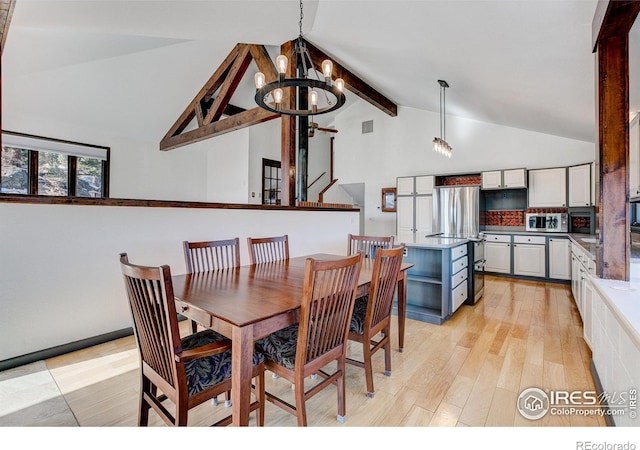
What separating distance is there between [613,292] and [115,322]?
3.64m

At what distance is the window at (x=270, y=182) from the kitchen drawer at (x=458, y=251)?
14.5 ft

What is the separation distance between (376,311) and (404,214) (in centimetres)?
483

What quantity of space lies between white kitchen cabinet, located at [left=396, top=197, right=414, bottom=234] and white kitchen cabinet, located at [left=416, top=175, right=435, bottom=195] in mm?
248

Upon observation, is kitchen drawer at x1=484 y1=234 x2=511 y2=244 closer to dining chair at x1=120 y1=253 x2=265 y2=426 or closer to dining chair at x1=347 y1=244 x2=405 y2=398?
dining chair at x1=347 y1=244 x2=405 y2=398

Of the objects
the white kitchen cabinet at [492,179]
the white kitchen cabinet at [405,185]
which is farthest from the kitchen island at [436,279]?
the white kitchen cabinet at [405,185]

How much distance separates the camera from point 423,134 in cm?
669

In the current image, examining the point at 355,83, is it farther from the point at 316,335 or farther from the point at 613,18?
the point at 316,335

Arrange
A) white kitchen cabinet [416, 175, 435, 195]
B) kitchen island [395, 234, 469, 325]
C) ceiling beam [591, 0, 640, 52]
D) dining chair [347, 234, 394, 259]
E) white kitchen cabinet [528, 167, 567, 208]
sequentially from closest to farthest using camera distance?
ceiling beam [591, 0, 640, 52], dining chair [347, 234, 394, 259], kitchen island [395, 234, 469, 325], white kitchen cabinet [528, 167, 567, 208], white kitchen cabinet [416, 175, 435, 195]

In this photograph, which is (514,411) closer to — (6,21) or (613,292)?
(613,292)

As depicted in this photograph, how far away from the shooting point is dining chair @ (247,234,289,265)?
2618 mm

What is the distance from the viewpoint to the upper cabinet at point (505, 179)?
5340 millimetres

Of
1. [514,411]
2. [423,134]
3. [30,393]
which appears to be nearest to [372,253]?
[514,411]

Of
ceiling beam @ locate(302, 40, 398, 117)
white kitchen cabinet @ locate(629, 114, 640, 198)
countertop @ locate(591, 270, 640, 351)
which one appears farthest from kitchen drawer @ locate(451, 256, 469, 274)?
ceiling beam @ locate(302, 40, 398, 117)

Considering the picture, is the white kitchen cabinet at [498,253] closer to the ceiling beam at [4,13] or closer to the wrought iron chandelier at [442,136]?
the wrought iron chandelier at [442,136]
